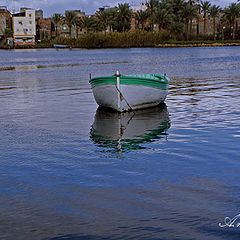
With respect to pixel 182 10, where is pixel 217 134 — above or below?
below

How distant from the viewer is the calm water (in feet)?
32.8

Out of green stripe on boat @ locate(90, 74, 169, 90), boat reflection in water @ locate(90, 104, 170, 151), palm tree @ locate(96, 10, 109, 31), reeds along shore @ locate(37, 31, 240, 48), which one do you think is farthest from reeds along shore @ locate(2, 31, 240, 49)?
boat reflection in water @ locate(90, 104, 170, 151)

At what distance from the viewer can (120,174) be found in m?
13.7

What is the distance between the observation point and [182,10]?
16225 cm

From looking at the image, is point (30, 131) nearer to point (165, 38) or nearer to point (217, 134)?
point (217, 134)

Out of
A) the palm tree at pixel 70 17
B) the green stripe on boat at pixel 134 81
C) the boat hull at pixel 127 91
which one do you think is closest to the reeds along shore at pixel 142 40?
the palm tree at pixel 70 17

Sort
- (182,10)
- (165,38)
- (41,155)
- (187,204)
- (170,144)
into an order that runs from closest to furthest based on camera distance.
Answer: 1. (187,204)
2. (41,155)
3. (170,144)
4. (182,10)
5. (165,38)

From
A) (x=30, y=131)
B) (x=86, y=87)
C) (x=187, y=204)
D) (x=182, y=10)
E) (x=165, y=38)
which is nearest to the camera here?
(x=187, y=204)

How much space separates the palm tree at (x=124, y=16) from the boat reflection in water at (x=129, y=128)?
145916 mm

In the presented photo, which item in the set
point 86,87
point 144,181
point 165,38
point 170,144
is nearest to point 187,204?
point 144,181

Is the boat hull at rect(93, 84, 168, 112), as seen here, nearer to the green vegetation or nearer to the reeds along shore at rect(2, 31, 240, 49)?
the green vegetation

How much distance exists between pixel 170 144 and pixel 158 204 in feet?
20.1

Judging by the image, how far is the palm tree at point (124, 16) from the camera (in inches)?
6641

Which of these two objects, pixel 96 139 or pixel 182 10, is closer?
pixel 96 139
